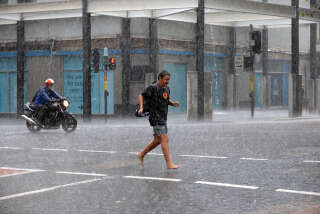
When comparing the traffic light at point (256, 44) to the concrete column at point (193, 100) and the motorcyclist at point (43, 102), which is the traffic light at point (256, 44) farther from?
the motorcyclist at point (43, 102)

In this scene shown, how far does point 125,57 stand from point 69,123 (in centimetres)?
1016

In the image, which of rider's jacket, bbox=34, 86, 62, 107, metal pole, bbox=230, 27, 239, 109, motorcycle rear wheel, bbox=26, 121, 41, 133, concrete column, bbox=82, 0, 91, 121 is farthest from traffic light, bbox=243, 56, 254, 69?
motorcycle rear wheel, bbox=26, 121, 41, 133

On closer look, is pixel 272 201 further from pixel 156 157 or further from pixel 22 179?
pixel 156 157

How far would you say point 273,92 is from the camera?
38.6m

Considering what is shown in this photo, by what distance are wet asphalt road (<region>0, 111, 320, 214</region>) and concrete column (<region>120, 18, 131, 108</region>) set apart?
41.8ft

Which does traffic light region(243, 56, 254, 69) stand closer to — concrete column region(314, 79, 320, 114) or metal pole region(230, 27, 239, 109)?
concrete column region(314, 79, 320, 114)

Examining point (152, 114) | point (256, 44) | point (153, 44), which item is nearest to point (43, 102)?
point (152, 114)

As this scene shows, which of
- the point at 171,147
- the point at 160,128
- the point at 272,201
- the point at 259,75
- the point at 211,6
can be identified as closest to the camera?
the point at 272,201

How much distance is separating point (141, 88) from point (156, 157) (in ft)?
55.4

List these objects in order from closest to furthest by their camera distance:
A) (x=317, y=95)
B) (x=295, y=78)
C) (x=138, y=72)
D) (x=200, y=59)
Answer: (x=200, y=59)
(x=295, y=78)
(x=138, y=72)
(x=317, y=95)

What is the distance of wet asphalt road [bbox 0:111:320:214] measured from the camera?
6.43 meters

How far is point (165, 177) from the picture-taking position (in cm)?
855

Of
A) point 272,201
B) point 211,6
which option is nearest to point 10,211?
point 272,201

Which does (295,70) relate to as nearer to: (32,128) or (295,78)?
(295,78)
